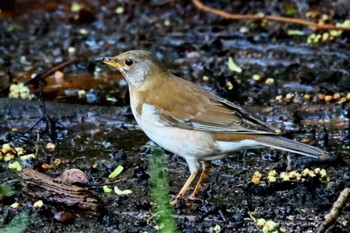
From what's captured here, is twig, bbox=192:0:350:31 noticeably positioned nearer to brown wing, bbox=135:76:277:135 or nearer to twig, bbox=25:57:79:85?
twig, bbox=25:57:79:85

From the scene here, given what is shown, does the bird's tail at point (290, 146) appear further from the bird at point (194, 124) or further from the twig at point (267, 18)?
the twig at point (267, 18)

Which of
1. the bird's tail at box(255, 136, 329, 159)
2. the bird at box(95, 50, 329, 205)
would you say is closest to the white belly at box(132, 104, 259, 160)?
the bird at box(95, 50, 329, 205)

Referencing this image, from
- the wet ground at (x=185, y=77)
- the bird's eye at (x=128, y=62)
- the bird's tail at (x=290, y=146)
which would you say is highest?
the bird's eye at (x=128, y=62)

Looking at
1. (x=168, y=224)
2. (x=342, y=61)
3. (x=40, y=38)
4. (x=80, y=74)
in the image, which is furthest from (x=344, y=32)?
(x=168, y=224)

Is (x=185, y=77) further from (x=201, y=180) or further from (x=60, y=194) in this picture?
(x=60, y=194)

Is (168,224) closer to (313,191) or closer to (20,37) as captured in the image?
(313,191)

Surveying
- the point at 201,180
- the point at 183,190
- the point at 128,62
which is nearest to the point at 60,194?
the point at 183,190

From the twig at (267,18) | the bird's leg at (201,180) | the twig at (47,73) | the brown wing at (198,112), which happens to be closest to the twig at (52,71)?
the twig at (47,73)
